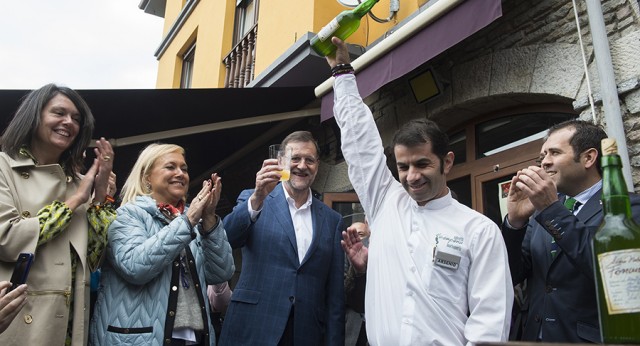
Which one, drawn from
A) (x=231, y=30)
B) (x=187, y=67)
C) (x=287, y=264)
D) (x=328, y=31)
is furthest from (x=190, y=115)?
(x=187, y=67)

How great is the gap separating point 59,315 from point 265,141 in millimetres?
5132

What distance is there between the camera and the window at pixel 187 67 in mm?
11211

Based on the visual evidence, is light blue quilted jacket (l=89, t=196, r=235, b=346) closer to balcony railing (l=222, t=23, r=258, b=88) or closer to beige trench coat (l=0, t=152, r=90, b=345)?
beige trench coat (l=0, t=152, r=90, b=345)

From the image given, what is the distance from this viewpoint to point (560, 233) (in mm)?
1960

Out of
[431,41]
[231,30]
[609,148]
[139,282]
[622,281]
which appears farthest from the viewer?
[231,30]

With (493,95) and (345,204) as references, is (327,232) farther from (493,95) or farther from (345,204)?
(345,204)

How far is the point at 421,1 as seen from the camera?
5.10 metres

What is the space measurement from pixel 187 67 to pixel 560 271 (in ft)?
34.3

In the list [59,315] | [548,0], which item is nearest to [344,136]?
[59,315]

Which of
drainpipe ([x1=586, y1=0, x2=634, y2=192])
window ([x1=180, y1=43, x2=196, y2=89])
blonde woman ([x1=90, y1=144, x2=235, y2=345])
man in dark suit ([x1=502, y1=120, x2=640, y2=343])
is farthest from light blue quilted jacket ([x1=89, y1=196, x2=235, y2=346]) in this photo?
window ([x1=180, y1=43, x2=196, y2=89])

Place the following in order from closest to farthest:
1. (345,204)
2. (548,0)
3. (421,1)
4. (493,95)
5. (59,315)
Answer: (59,315) → (548,0) → (493,95) → (421,1) → (345,204)

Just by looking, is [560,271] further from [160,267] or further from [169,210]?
[169,210]

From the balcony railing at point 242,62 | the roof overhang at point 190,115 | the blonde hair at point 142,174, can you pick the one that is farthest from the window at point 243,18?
the blonde hair at point 142,174

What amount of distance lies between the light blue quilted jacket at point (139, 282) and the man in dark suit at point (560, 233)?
1490 millimetres
